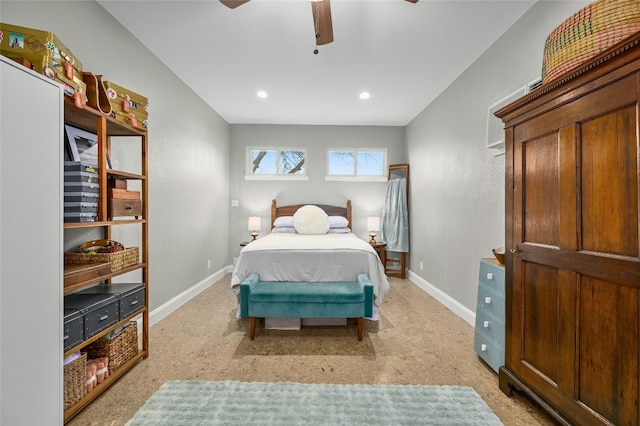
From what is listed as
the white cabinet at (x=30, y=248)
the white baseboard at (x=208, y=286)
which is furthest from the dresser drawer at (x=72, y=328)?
the white baseboard at (x=208, y=286)

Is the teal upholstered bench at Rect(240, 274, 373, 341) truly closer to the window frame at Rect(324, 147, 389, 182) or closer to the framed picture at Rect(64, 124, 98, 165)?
the framed picture at Rect(64, 124, 98, 165)

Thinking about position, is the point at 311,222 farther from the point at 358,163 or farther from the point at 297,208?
the point at 358,163

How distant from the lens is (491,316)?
1.89 metres

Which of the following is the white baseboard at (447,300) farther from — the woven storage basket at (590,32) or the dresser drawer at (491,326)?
the woven storage basket at (590,32)

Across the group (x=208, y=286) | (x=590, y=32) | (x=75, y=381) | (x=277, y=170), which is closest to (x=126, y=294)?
(x=75, y=381)

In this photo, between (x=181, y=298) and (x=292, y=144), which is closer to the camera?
(x=181, y=298)

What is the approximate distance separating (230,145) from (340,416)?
437 centimetres

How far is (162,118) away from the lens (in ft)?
9.14

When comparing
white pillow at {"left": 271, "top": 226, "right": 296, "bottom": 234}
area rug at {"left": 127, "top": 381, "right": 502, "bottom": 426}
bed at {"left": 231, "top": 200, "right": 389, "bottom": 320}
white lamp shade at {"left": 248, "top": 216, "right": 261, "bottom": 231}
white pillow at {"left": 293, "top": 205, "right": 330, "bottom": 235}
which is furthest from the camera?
white lamp shade at {"left": 248, "top": 216, "right": 261, "bottom": 231}

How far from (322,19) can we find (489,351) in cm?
252

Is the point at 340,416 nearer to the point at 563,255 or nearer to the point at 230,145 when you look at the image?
the point at 563,255

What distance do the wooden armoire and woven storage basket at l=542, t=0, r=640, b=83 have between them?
0.12 m

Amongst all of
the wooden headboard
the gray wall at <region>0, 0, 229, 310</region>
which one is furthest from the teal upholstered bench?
the wooden headboard

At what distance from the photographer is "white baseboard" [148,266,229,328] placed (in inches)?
105
